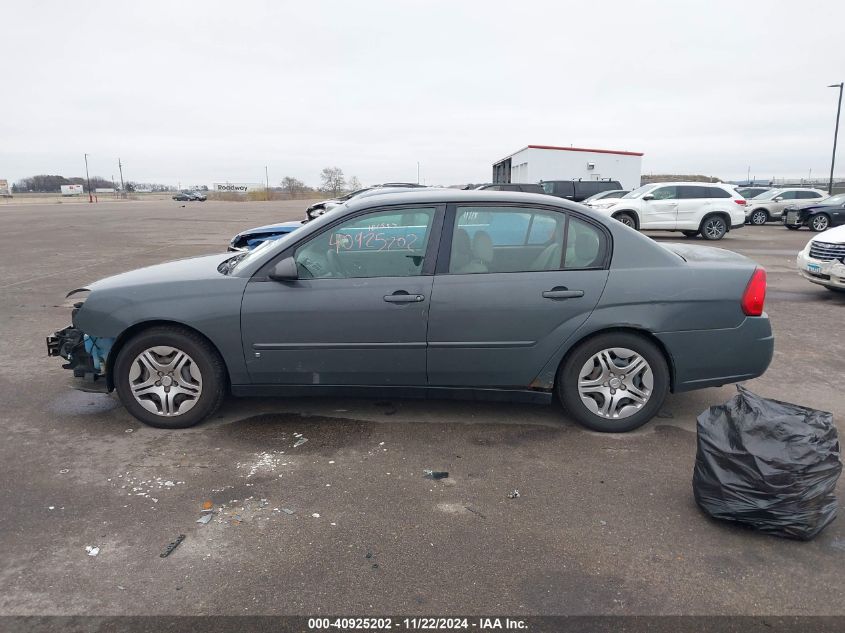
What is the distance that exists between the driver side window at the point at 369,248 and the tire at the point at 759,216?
27.5 metres

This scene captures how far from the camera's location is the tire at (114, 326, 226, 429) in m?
4.18

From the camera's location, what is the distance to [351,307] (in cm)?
407

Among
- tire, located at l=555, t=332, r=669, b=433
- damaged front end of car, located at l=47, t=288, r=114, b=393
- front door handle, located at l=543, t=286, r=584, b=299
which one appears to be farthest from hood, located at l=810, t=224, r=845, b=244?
damaged front end of car, located at l=47, t=288, r=114, b=393

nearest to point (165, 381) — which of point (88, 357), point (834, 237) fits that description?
point (88, 357)

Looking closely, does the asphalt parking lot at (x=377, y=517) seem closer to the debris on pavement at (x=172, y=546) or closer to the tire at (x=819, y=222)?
the debris on pavement at (x=172, y=546)

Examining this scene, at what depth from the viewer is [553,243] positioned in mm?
4230

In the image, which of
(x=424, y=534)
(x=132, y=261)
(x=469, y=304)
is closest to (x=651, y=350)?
(x=469, y=304)

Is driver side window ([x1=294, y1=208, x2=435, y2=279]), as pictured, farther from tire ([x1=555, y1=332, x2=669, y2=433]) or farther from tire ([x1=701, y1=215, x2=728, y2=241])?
tire ([x1=701, y1=215, x2=728, y2=241])

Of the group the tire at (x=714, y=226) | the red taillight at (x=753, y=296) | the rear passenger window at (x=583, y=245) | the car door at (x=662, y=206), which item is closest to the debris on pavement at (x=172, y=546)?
the rear passenger window at (x=583, y=245)

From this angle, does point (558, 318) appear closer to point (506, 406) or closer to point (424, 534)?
point (506, 406)

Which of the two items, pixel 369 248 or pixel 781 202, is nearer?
pixel 369 248

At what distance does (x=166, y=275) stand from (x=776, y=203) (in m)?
29.0

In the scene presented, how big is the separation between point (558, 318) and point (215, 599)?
2578 mm

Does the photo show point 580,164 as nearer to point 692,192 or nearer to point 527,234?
point 692,192
